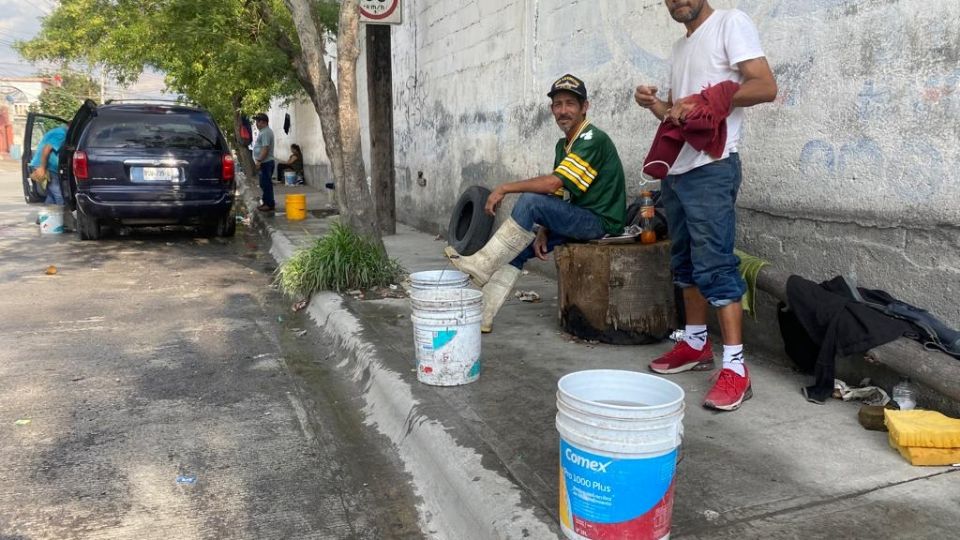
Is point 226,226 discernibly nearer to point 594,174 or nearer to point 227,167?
point 227,167

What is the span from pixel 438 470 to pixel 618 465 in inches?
50.2

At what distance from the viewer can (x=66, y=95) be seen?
48500 mm

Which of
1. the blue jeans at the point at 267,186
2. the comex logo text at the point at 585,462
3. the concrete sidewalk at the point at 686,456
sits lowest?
the concrete sidewalk at the point at 686,456

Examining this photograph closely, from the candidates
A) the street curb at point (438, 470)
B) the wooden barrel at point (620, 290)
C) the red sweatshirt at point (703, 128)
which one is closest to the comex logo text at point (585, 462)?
the street curb at point (438, 470)

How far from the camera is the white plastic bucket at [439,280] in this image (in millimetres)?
4168

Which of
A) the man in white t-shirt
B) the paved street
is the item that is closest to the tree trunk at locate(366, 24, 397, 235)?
the paved street

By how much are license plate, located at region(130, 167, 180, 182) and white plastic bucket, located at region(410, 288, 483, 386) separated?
7.12 metres

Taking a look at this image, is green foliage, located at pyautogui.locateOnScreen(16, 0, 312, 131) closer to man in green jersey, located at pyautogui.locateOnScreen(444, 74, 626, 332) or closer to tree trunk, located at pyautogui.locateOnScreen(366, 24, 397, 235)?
tree trunk, located at pyautogui.locateOnScreen(366, 24, 397, 235)

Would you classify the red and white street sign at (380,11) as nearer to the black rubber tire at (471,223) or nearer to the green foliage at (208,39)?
the black rubber tire at (471,223)

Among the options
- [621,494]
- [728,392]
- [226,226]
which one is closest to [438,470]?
[621,494]

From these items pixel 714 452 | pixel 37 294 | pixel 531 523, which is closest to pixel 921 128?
pixel 714 452

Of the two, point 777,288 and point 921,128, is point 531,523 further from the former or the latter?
point 921,128

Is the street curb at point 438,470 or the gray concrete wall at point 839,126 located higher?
the gray concrete wall at point 839,126

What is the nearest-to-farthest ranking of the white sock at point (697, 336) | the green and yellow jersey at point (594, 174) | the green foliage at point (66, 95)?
the white sock at point (697, 336), the green and yellow jersey at point (594, 174), the green foliage at point (66, 95)
